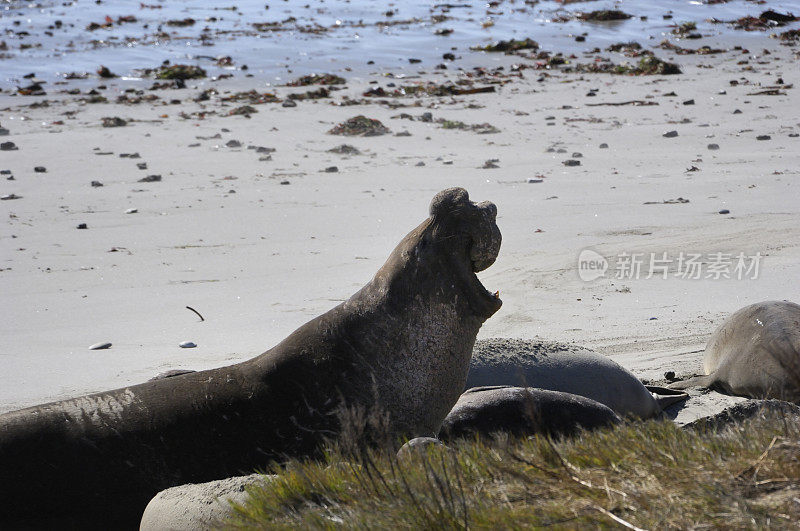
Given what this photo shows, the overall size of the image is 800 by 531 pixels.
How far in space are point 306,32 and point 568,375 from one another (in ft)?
88.1

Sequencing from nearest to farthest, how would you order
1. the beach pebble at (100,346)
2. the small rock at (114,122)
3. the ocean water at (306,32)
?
the beach pebble at (100,346)
the small rock at (114,122)
the ocean water at (306,32)

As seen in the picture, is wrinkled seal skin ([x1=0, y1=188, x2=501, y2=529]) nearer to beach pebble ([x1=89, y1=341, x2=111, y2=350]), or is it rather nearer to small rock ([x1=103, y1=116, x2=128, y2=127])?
beach pebble ([x1=89, y1=341, x2=111, y2=350])

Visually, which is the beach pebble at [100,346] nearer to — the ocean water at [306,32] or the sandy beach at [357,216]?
the sandy beach at [357,216]

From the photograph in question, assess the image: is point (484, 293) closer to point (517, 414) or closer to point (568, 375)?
point (517, 414)

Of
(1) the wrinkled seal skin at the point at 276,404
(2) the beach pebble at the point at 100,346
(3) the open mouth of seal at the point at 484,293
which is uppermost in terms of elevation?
(3) the open mouth of seal at the point at 484,293

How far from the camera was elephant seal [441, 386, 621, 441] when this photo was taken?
4594 millimetres

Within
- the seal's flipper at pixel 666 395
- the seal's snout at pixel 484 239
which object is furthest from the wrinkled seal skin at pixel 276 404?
the seal's flipper at pixel 666 395

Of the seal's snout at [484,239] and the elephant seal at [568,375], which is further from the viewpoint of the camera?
the elephant seal at [568,375]

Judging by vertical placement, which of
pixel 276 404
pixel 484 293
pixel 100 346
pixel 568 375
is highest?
pixel 484 293

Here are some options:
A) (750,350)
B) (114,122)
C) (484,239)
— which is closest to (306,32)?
(114,122)

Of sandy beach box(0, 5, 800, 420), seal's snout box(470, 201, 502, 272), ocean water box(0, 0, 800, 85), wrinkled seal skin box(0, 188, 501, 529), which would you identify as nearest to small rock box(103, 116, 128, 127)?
sandy beach box(0, 5, 800, 420)

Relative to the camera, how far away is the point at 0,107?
17.9 meters

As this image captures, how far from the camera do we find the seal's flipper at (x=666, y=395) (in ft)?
18.6

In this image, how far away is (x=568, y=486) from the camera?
2877 mm
